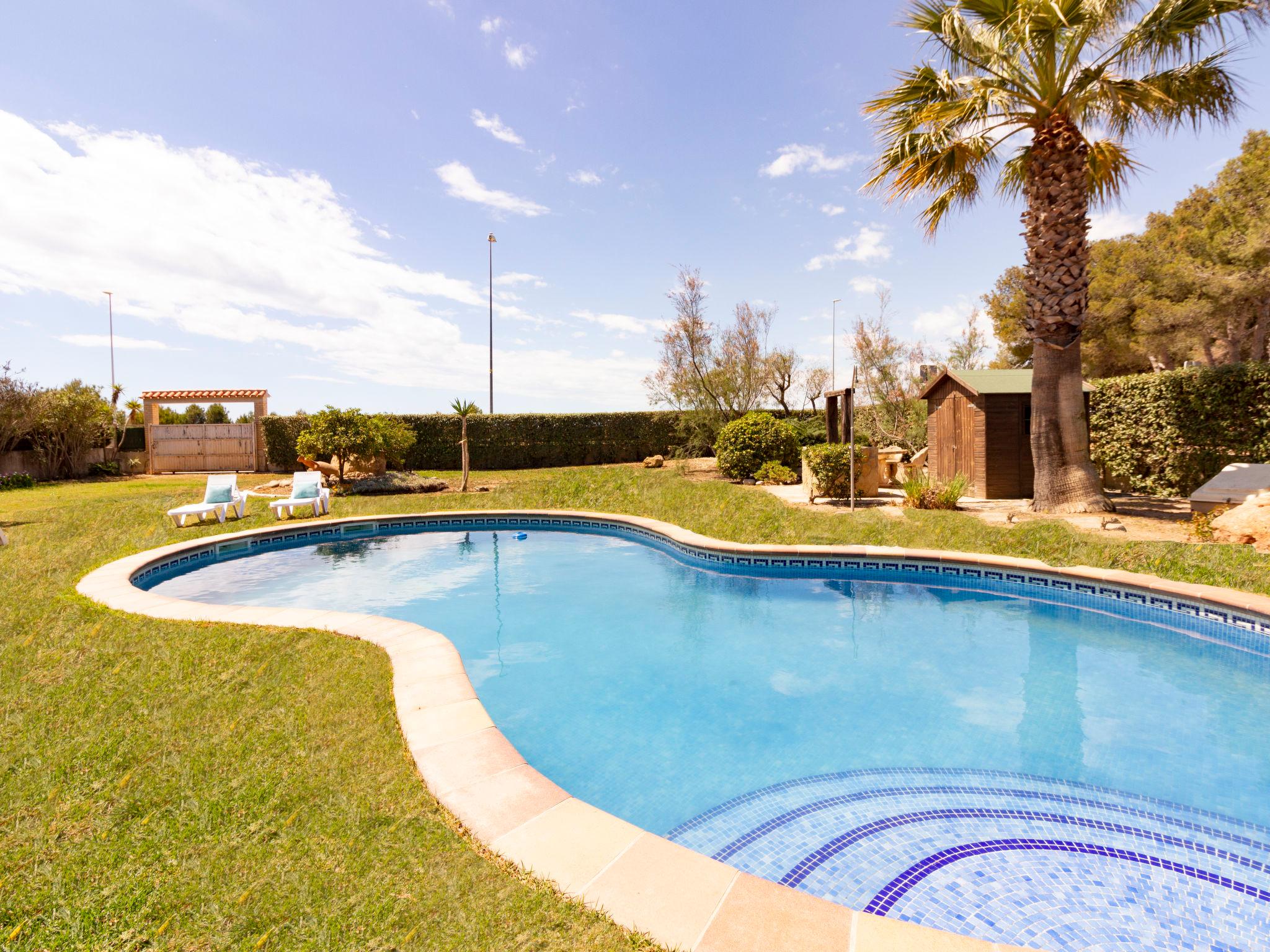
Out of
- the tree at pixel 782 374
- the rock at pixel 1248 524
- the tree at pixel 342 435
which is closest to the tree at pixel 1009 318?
the tree at pixel 782 374

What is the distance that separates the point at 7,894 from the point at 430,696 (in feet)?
7.19

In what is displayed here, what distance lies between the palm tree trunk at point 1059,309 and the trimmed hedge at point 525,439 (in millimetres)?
14620

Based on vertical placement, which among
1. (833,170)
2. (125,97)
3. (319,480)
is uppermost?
(833,170)

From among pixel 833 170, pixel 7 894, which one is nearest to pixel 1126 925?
pixel 7 894

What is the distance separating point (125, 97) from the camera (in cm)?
1032

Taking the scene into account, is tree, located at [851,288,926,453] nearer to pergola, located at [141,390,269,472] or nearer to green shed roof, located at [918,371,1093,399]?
green shed roof, located at [918,371,1093,399]

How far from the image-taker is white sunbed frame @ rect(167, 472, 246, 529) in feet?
40.0

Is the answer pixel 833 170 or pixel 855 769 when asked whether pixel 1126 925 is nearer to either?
pixel 855 769

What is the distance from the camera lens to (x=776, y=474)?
16.7 metres

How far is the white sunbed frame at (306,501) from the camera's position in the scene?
1312cm

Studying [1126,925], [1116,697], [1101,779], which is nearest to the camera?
[1126,925]

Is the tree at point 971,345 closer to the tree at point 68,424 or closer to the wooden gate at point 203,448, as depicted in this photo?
the wooden gate at point 203,448

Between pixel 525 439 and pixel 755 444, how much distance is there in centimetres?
1089

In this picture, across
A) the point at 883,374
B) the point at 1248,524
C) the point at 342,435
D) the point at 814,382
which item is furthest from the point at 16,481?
the point at 883,374
